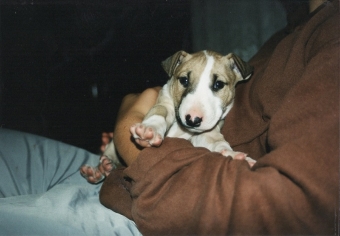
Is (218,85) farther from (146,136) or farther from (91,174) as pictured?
(91,174)

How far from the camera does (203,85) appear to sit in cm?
217

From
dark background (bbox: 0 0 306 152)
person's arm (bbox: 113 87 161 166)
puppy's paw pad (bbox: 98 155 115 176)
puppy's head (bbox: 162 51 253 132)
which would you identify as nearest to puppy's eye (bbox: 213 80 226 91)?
puppy's head (bbox: 162 51 253 132)

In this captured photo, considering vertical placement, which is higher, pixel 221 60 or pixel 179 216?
pixel 221 60

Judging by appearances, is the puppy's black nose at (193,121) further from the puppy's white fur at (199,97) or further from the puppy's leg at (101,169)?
the puppy's leg at (101,169)

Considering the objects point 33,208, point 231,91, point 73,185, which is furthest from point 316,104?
point 73,185

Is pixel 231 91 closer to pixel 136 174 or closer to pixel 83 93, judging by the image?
pixel 136 174

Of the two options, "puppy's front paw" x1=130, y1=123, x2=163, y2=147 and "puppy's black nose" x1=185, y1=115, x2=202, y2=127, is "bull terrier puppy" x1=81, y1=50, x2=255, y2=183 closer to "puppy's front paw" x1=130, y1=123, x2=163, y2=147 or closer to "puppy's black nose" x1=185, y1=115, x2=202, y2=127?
"puppy's black nose" x1=185, y1=115, x2=202, y2=127

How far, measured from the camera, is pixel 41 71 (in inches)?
155

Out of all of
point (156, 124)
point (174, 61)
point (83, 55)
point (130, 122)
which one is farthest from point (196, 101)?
point (83, 55)

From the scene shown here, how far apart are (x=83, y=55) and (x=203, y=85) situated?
2291 millimetres

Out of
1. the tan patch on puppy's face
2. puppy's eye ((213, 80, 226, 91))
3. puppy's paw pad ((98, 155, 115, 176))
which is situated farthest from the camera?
puppy's paw pad ((98, 155, 115, 176))

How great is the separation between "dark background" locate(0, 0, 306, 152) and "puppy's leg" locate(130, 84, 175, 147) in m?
1.64

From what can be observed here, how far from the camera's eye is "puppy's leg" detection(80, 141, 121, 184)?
2304 mm

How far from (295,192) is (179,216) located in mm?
463
